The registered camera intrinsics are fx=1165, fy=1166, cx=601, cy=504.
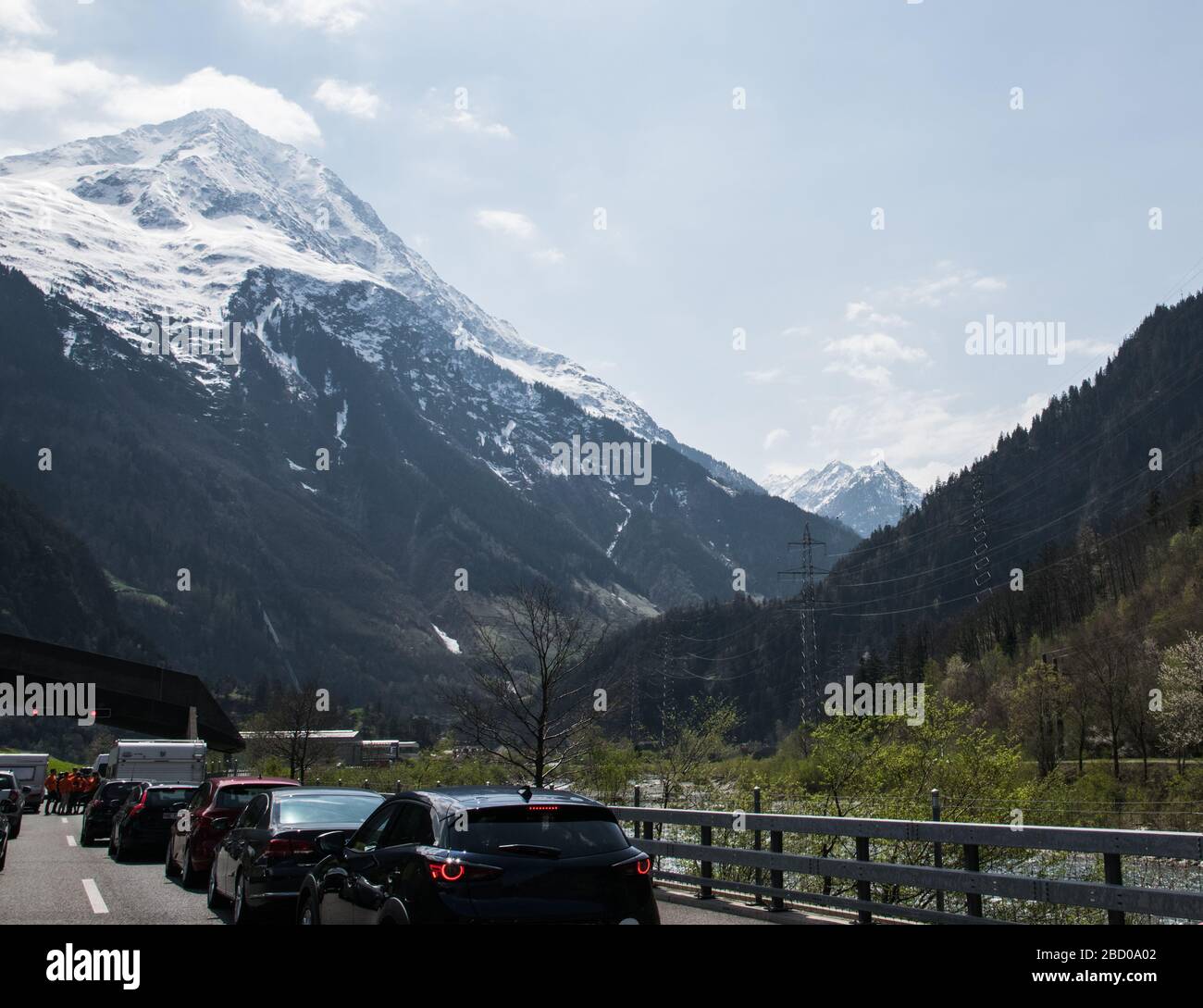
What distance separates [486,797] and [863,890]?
5525 mm

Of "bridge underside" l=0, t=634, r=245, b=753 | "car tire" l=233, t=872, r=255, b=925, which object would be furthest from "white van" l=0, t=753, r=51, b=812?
"car tire" l=233, t=872, r=255, b=925

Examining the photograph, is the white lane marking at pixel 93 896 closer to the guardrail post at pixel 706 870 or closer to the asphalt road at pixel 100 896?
the asphalt road at pixel 100 896

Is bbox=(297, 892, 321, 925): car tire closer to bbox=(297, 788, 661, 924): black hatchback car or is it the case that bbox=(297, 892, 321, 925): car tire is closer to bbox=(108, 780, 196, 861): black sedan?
bbox=(297, 788, 661, 924): black hatchback car

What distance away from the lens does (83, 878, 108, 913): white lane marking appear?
14.7 m

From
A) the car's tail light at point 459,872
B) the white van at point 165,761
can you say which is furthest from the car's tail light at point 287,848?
the white van at point 165,761

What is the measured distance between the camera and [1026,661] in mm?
103500

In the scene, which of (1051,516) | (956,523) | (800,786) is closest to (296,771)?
(800,786)

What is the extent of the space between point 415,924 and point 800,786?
23558mm

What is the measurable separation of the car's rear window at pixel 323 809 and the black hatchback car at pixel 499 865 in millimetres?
4269

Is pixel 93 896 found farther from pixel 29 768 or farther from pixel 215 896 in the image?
pixel 29 768

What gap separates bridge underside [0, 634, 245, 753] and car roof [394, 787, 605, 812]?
157 feet

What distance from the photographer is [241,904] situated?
12797 millimetres

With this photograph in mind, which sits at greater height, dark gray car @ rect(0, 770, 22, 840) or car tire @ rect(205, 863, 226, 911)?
car tire @ rect(205, 863, 226, 911)
